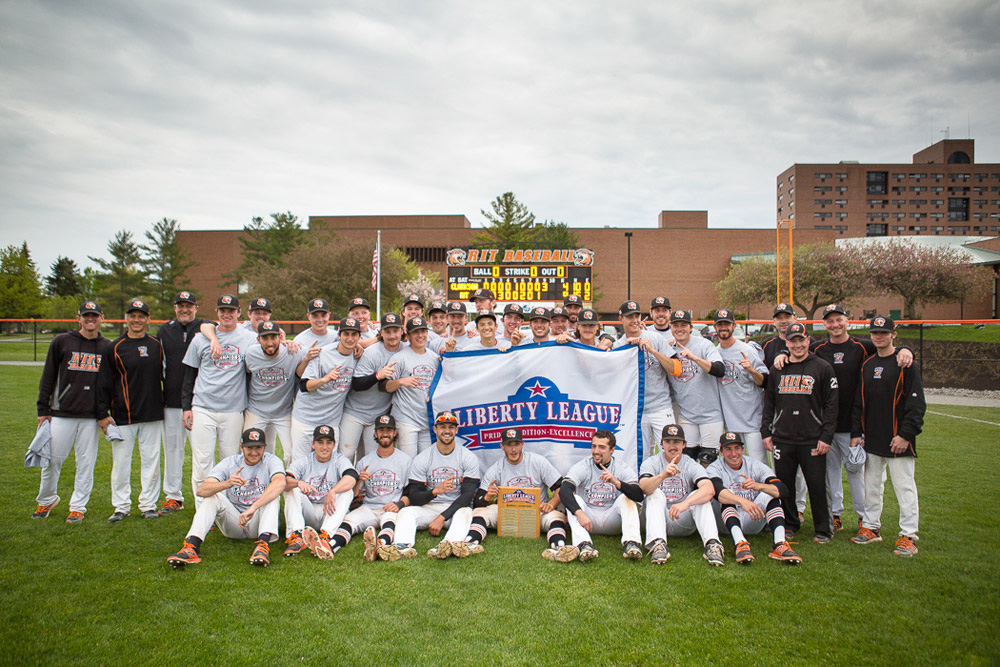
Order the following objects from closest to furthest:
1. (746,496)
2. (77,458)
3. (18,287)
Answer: (746,496)
(77,458)
(18,287)

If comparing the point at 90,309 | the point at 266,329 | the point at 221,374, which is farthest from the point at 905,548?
the point at 90,309

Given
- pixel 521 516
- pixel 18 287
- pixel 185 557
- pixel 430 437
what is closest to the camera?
pixel 185 557

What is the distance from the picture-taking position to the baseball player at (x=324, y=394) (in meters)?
6.68

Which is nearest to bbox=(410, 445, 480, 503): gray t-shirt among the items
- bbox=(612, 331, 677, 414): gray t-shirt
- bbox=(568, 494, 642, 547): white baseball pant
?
bbox=(568, 494, 642, 547): white baseball pant

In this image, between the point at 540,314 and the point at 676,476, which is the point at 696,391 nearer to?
the point at 676,476

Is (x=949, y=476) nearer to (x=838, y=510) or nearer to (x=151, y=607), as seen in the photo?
(x=838, y=510)

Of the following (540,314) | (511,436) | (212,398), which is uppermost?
(540,314)

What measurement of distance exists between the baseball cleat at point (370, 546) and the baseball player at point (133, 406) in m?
3.01

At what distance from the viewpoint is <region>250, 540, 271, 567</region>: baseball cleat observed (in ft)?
17.5

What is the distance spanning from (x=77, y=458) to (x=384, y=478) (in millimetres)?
3677

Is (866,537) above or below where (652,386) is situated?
below

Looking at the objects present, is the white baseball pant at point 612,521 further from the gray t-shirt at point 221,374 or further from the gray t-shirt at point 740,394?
the gray t-shirt at point 221,374

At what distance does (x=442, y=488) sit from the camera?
634cm

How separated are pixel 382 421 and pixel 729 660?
4.08 metres
